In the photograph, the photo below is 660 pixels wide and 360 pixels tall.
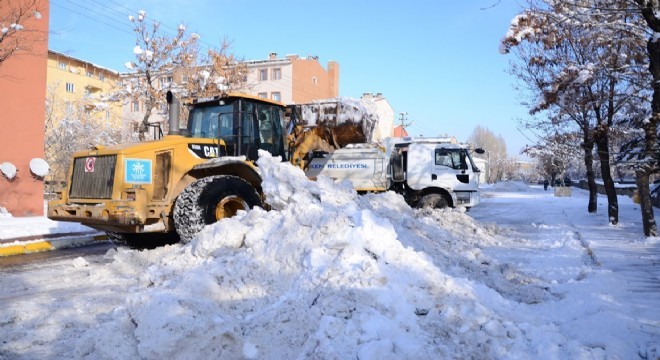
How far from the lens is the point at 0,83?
1423 centimetres

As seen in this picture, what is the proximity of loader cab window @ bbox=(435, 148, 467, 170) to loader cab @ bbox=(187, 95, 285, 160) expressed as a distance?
19.8 ft

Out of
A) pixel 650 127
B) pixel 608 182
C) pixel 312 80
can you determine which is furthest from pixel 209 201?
pixel 312 80

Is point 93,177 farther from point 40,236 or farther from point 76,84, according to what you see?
point 76,84

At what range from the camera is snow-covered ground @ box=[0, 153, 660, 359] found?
369cm

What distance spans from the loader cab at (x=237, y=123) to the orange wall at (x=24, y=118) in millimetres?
8680

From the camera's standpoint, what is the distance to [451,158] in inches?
532

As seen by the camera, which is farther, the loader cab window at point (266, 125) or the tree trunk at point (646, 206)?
the tree trunk at point (646, 206)

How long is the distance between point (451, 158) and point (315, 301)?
10175 millimetres

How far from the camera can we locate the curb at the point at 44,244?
899 cm

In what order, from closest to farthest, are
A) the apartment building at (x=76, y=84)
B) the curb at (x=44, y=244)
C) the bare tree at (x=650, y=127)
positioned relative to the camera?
1. the bare tree at (x=650, y=127)
2. the curb at (x=44, y=244)
3. the apartment building at (x=76, y=84)

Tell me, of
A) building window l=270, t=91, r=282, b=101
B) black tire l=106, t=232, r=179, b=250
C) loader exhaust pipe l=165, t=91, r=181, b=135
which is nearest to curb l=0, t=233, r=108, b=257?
black tire l=106, t=232, r=179, b=250

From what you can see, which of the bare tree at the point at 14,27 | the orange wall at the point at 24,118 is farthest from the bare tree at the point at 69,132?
the bare tree at the point at 14,27

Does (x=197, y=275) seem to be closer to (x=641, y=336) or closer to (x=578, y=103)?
(x=641, y=336)

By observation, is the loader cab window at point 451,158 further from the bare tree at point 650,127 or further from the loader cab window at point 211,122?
the loader cab window at point 211,122
